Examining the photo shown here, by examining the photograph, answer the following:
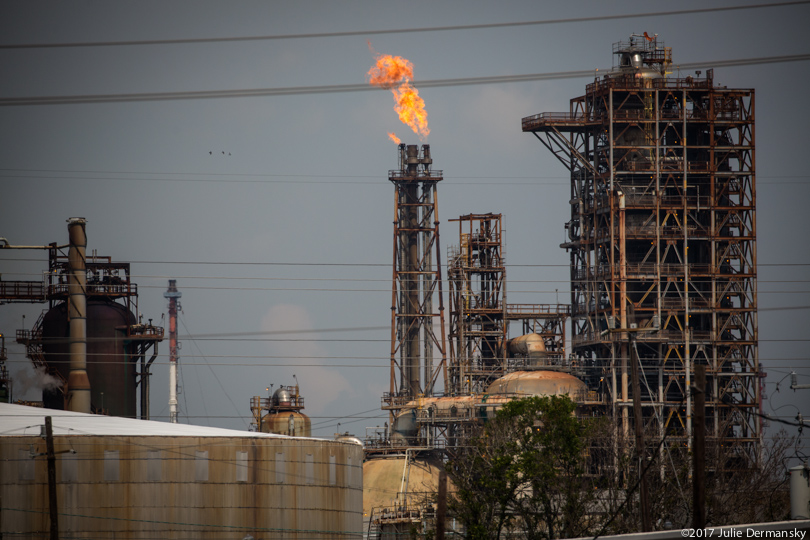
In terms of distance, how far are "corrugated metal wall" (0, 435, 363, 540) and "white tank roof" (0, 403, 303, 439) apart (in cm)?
92

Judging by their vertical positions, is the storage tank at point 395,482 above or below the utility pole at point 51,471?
below

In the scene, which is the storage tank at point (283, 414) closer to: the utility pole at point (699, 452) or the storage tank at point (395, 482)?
the storage tank at point (395, 482)

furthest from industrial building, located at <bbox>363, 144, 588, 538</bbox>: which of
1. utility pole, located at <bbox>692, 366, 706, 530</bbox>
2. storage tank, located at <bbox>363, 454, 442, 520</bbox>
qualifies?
utility pole, located at <bbox>692, 366, 706, 530</bbox>

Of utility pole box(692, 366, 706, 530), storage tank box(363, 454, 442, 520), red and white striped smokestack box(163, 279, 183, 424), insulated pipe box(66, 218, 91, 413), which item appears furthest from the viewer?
red and white striped smokestack box(163, 279, 183, 424)

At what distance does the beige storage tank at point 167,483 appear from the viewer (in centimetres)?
4319

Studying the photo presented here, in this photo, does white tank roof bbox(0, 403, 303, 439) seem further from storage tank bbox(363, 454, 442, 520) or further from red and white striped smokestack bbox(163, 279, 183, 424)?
red and white striped smokestack bbox(163, 279, 183, 424)

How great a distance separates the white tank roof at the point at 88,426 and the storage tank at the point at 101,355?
1792 centimetres

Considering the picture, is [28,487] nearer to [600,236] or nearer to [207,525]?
[207,525]

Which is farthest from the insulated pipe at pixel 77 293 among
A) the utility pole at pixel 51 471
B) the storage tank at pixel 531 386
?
the utility pole at pixel 51 471

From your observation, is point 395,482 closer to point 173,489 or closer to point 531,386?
point 531,386

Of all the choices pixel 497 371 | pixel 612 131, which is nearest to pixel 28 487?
pixel 497 371

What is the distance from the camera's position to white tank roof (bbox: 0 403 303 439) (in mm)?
45312

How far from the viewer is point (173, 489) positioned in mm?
44750

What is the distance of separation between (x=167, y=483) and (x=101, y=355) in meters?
27.8
